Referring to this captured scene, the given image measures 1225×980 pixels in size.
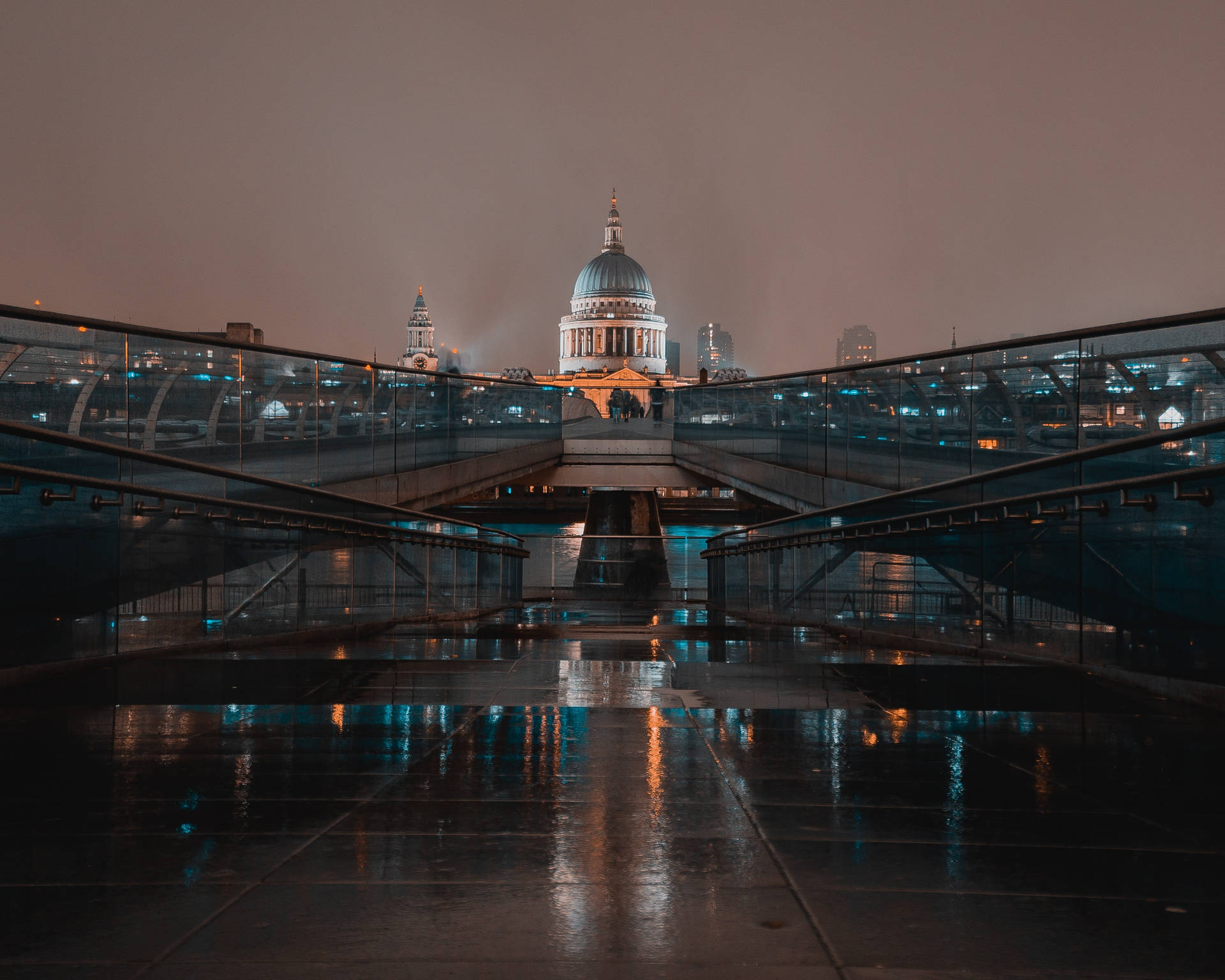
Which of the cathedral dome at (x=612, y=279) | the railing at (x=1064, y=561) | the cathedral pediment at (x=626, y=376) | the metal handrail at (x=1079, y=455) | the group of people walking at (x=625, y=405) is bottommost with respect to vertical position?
the railing at (x=1064, y=561)

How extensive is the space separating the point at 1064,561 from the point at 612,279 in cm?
18236

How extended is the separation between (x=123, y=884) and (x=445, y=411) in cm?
1788

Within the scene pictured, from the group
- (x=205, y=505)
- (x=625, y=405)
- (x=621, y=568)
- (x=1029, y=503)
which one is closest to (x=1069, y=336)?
(x=1029, y=503)

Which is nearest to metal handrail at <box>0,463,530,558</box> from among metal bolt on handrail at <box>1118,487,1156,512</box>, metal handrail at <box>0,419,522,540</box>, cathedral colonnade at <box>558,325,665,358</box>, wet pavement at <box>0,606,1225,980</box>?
metal handrail at <box>0,419,522,540</box>

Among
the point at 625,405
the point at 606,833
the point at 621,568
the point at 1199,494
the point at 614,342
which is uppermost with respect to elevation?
the point at 614,342

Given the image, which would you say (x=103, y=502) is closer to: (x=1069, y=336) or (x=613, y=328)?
(x=1069, y=336)

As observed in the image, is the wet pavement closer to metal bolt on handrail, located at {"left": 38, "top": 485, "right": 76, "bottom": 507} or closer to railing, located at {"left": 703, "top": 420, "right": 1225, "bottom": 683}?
railing, located at {"left": 703, "top": 420, "right": 1225, "bottom": 683}

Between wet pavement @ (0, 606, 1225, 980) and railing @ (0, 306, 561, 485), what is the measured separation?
288cm

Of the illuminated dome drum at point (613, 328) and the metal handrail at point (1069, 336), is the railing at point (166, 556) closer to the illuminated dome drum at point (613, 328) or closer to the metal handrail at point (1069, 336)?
the metal handrail at point (1069, 336)

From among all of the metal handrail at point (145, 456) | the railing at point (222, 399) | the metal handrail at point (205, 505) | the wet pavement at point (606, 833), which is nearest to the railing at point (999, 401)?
the wet pavement at point (606, 833)

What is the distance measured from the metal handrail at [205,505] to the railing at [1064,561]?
4450mm

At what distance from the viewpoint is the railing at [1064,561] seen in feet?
21.0

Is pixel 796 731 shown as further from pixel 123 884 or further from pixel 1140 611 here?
pixel 123 884

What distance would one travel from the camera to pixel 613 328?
588 ft
